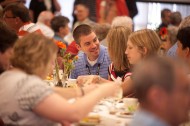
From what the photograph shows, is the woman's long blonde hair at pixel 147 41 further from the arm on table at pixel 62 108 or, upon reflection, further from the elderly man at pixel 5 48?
the arm on table at pixel 62 108

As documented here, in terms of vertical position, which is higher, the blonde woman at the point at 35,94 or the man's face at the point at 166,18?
the blonde woman at the point at 35,94

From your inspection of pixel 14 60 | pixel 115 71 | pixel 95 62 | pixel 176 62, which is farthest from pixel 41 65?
pixel 95 62

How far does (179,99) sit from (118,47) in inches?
104

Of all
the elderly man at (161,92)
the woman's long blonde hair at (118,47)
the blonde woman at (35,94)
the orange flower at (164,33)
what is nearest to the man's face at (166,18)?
the orange flower at (164,33)

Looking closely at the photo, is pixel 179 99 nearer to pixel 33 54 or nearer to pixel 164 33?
pixel 33 54

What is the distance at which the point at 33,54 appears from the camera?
10.1 ft

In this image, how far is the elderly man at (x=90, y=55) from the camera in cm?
546

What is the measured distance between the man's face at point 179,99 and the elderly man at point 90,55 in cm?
313

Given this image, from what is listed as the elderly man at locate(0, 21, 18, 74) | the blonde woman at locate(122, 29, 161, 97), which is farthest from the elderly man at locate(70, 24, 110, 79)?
the elderly man at locate(0, 21, 18, 74)

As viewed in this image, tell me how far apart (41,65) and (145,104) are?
100 centimetres

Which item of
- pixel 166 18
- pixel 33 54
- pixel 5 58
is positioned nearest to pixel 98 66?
pixel 5 58

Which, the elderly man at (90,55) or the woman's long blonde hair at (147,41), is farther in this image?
the elderly man at (90,55)

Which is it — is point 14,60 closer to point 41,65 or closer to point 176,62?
point 41,65

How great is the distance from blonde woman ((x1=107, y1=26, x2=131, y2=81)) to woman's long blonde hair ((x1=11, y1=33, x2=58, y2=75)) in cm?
170
